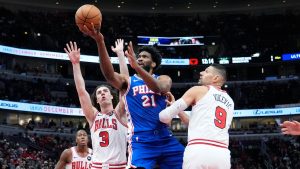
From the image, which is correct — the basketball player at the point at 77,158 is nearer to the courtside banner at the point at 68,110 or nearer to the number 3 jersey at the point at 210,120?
the number 3 jersey at the point at 210,120

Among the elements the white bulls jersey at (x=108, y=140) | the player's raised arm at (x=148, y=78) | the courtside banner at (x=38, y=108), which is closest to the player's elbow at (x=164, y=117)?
the player's raised arm at (x=148, y=78)

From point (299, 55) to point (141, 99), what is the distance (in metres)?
38.8

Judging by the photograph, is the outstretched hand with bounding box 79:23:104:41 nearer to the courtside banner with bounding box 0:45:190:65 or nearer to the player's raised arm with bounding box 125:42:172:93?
the player's raised arm with bounding box 125:42:172:93

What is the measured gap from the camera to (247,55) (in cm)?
4431

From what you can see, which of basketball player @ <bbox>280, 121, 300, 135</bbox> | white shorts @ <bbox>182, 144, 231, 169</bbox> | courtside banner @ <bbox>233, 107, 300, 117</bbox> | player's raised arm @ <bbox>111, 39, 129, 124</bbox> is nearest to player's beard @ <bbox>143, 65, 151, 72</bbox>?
player's raised arm @ <bbox>111, 39, 129, 124</bbox>

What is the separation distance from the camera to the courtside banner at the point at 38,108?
36.5 m

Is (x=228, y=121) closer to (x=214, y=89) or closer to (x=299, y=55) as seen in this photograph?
(x=214, y=89)

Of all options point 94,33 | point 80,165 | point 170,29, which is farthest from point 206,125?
point 170,29

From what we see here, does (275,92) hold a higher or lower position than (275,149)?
higher

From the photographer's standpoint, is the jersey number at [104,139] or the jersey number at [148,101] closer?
the jersey number at [148,101]

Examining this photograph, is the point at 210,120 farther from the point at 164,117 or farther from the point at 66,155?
the point at 66,155

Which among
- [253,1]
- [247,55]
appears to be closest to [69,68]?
[247,55]

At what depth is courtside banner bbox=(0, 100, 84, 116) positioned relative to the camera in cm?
3650

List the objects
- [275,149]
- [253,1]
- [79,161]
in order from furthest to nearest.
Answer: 1. [253,1]
2. [275,149]
3. [79,161]
